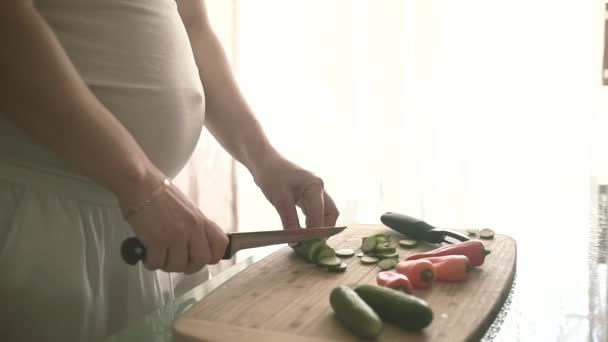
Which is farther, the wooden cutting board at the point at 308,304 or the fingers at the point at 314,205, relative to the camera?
the fingers at the point at 314,205

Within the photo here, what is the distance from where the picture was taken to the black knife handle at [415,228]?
905 mm

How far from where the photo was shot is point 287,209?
941 millimetres

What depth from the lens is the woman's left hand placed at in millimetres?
930

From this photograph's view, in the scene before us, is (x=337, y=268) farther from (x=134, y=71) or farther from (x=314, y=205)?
(x=134, y=71)

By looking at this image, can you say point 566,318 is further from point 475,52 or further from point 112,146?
point 475,52

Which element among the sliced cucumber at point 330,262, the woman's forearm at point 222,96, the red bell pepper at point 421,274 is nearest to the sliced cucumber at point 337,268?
the sliced cucumber at point 330,262

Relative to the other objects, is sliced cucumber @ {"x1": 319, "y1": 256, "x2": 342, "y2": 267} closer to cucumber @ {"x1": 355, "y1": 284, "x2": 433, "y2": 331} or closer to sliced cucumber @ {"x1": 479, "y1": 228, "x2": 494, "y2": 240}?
cucumber @ {"x1": 355, "y1": 284, "x2": 433, "y2": 331}

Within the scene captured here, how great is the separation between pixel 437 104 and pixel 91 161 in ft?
3.68

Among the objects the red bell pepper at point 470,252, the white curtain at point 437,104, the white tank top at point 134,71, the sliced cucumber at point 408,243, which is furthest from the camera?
the white curtain at point 437,104

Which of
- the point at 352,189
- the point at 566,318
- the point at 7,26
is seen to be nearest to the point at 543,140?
the point at 352,189

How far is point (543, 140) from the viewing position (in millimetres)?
1432

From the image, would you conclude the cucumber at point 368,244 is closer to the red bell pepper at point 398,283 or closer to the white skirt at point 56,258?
the red bell pepper at point 398,283

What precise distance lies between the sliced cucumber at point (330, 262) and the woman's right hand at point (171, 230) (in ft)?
0.69

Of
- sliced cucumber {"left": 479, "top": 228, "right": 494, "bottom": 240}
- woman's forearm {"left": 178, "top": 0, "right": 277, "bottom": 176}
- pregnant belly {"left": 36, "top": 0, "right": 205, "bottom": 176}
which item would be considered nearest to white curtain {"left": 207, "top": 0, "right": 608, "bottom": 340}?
sliced cucumber {"left": 479, "top": 228, "right": 494, "bottom": 240}
